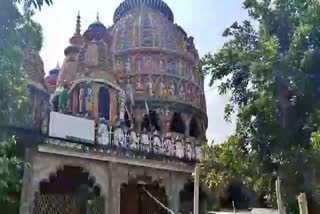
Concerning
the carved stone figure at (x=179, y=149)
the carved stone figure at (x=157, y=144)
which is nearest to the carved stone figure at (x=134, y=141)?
the carved stone figure at (x=157, y=144)

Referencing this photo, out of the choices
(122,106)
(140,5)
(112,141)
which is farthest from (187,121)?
(112,141)

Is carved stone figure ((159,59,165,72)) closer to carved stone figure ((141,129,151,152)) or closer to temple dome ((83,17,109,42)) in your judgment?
temple dome ((83,17,109,42))

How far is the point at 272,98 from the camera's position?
11.3 metres

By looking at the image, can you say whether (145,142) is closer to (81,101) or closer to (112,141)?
(112,141)

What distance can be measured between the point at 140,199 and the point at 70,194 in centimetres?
344

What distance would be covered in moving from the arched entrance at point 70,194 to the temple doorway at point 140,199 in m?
2.50

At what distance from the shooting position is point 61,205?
17203mm

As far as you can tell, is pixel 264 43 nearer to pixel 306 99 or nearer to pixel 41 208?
pixel 306 99

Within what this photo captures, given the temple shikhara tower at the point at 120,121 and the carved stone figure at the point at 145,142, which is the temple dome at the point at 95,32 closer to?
the temple shikhara tower at the point at 120,121

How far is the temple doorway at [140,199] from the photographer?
20.2 metres

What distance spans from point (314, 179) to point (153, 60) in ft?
51.4

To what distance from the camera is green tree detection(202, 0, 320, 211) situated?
10805 millimetres

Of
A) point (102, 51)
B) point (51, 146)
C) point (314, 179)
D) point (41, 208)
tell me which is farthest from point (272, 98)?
point (102, 51)

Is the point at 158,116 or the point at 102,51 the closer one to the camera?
the point at 102,51
